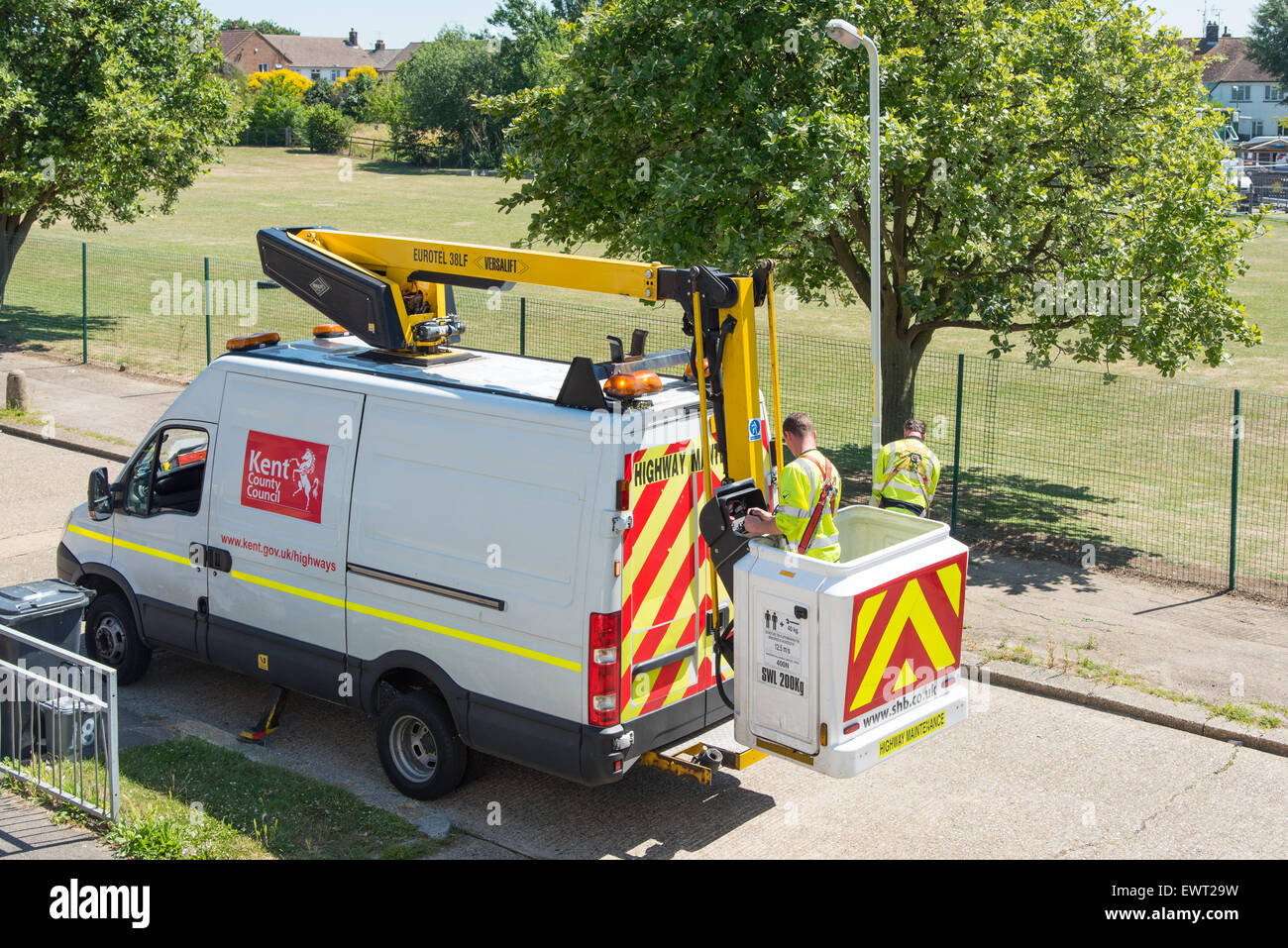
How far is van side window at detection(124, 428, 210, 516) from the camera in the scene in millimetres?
8672

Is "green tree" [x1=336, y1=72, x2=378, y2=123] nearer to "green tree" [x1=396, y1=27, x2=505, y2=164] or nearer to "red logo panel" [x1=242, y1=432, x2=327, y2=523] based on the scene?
"green tree" [x1=396, y1=27, x2=505, y2=164]

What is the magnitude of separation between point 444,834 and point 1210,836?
441 centimetres

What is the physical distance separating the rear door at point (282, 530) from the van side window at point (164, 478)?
1.42 feet

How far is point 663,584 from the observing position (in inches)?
269

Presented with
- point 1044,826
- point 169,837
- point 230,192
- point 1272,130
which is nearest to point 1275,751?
point 1044,826

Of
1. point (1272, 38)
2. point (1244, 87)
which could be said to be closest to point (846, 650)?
point (1272, 38)

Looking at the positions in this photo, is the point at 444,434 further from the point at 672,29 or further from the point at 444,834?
the point at 672,29

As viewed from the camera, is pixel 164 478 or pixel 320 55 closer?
pixel 164 478

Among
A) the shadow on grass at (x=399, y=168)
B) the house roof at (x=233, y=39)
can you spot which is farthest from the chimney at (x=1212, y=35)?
the house roof at (x=233, y=39)

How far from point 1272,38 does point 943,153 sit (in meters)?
91.0

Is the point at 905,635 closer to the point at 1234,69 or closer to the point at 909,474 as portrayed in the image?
the point at 909,474

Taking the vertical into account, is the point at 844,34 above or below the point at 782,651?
above

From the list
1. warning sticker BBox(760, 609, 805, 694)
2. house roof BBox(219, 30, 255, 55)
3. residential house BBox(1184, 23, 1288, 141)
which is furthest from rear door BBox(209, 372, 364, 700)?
house roof BBox(219, 30, 255, 55)

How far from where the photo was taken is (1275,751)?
860 cm
